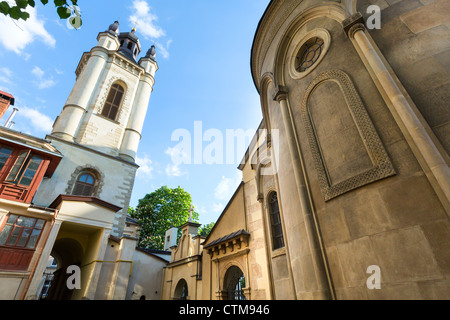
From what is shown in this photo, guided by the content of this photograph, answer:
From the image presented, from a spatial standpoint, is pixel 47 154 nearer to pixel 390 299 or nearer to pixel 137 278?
pixel 137 278

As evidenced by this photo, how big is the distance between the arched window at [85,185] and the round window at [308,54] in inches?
681

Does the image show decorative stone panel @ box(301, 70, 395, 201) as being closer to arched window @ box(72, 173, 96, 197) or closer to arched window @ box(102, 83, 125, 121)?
arched window @ box(72, 173, 96, 197)

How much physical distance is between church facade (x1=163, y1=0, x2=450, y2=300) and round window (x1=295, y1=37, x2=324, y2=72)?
0.11 ft

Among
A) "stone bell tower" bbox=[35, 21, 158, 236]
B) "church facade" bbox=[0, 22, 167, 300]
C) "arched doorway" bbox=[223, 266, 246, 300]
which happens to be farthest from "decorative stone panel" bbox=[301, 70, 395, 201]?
"stone bell tower" bbox=[35, 21, 158, 236]

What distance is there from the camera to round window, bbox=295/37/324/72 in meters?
6.83

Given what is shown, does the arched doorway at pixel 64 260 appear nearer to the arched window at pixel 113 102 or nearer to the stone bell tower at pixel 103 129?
the stone bell tower at pixel 103 129

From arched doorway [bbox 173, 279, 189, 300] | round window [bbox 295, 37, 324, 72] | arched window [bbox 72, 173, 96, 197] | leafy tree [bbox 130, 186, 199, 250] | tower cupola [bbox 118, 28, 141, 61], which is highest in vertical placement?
tower cupola [bbox 118, 28, 141, 61]

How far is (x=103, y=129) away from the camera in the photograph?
20891 mm

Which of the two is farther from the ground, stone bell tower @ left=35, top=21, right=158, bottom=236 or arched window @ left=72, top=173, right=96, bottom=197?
stone bell tower @ left=35, top=21, right=158, bottom=236

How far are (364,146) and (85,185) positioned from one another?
19.0 m

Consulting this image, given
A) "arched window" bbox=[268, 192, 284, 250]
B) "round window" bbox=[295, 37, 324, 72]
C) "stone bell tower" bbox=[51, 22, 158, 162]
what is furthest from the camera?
"stone bell tower" bbox=[51, 22, 158, 162]

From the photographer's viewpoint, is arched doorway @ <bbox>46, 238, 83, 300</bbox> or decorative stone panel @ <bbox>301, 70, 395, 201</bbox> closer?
decorative stone panel @ <bbox>301, 70, 395, 201</bbox>

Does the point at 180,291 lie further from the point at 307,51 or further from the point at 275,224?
the point at 307,51
